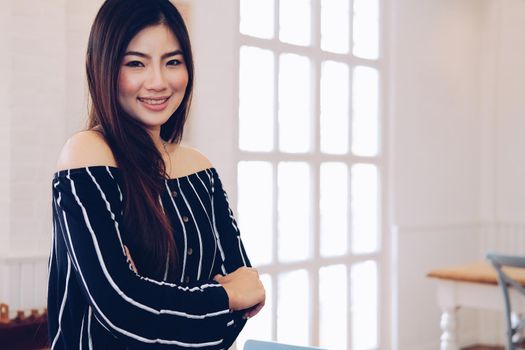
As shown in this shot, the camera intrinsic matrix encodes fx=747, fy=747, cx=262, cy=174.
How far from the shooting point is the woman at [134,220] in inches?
47.4

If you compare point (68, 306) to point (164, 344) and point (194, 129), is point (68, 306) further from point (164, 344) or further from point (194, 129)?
point (194, 129)

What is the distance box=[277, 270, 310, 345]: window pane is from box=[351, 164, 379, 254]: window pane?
1.78ft

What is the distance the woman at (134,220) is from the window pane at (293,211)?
2.61 metres

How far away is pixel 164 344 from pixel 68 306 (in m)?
0.17

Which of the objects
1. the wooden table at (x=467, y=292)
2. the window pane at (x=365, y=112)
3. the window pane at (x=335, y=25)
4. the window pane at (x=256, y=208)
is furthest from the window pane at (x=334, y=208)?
the wooden table at (x=467, y=292)

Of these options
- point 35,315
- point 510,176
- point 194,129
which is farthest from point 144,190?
point 510,176

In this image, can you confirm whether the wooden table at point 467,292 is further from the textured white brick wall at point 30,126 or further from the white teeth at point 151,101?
the white teeth at point 151,101

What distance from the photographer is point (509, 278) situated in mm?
3371

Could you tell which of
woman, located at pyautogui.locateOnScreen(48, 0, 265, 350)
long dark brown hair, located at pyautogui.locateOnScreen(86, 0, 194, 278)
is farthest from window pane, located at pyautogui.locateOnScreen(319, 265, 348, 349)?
long dark brown hair, located at pyautogui.locateOnScreen(86, 0, 194, 278)

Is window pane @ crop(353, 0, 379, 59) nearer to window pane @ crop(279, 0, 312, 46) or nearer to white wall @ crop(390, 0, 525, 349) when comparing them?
white wall @ crop(390, 0, 525, 349)

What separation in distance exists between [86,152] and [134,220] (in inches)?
5.5

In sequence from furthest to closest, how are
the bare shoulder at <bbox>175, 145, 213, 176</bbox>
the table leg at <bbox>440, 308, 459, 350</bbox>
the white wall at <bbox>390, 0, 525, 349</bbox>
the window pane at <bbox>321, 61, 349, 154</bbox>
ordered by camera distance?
the white wall at <bbox>390, 0, 525, 349</bbox>, the window pane at <bbox>321, 61, 349, 154</bbox>, the table leg at <bbox>440, 308, 459, 350</bbox>, the bare shoulder at <bbox>175, 145, 213, 176</bbox>

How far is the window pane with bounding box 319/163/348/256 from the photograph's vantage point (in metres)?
→ 4.31

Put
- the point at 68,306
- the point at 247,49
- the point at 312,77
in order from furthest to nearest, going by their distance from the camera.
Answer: the point at 312,77 < the point at 247,49 < the point at 68,306
